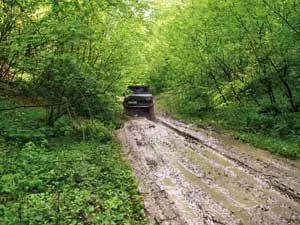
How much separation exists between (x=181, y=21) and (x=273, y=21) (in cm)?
822

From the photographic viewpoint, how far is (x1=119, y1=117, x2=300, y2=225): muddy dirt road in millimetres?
6684

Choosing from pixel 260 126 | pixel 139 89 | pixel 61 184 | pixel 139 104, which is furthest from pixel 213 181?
pixel 139 89

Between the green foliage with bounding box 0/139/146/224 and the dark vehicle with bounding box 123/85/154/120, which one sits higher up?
the dark vehicle with bounding box 123/85/154/120

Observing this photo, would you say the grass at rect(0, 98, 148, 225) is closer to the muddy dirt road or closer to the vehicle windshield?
the muddy dirt road

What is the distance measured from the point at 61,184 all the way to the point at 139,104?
46.6 ft

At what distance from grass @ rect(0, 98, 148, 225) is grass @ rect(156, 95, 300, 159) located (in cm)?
555

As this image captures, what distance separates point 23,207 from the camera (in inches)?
224

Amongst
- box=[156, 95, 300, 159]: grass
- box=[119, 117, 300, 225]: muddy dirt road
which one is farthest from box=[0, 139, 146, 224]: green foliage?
box=[156, 95, 300, 159]: grass

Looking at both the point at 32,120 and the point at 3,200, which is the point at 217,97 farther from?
the point at 3,200

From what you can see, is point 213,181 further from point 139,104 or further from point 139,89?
point 139,89

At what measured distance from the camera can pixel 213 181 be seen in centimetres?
877

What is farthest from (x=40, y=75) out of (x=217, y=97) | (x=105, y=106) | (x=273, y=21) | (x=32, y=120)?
(x=217, y=97)

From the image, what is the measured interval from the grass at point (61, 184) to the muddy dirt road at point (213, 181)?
575 mm

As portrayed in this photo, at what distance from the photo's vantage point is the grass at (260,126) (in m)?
12.4
